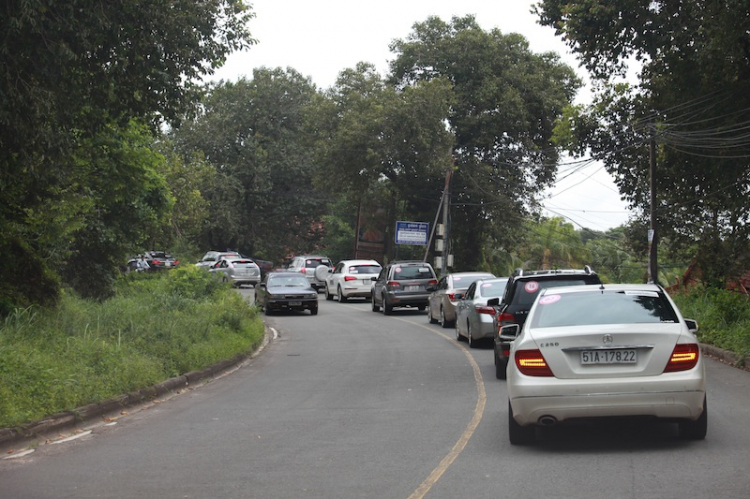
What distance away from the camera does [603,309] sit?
8.41 metres

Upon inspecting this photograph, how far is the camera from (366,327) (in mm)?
25297

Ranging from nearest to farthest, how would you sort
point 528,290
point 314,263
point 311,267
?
1. point 528,290
2. point 311,267
3. point 314,263

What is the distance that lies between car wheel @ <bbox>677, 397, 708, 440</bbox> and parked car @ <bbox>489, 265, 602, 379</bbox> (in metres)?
4.91

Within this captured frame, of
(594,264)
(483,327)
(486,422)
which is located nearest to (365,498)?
(486,422)

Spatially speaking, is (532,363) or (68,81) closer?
(532,363)

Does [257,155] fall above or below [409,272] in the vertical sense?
→ above

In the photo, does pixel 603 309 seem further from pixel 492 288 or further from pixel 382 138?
pixel 382 138

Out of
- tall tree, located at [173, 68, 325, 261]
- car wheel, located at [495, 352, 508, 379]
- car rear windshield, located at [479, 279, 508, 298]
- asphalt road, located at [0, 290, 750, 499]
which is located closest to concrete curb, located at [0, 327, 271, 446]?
asphalt road, located at [0, 290, 750, 499]

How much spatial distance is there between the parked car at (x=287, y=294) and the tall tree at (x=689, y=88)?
1181cm

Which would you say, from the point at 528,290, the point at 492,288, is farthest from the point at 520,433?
the point at 492,288

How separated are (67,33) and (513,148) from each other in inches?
1559

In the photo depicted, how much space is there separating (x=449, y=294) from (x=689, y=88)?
803 centimetres

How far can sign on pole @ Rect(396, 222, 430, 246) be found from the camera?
51.0 metres

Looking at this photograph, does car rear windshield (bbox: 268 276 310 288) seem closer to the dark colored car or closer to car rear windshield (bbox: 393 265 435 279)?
car rear windshield (bbox: 393 265 435 279)
